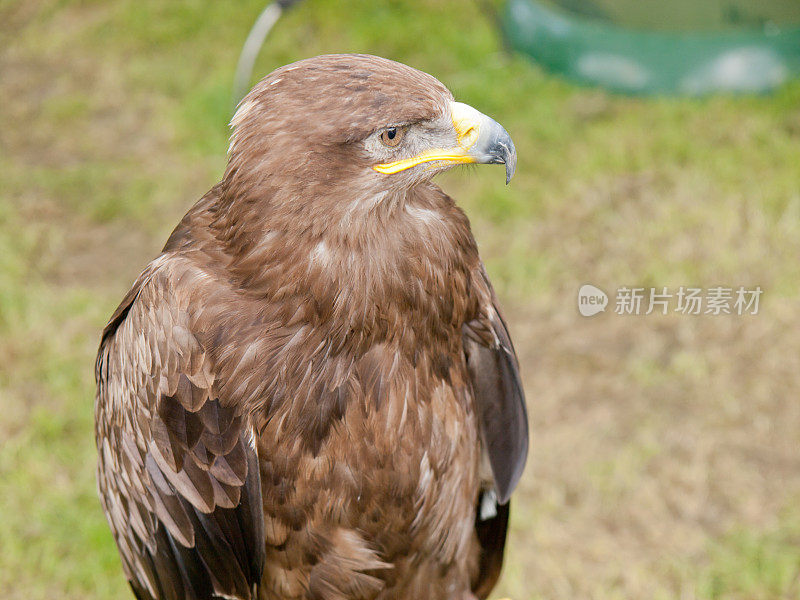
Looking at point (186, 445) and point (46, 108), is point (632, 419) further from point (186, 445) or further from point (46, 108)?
point (46, 108)

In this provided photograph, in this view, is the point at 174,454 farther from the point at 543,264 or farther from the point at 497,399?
the point at 543,264

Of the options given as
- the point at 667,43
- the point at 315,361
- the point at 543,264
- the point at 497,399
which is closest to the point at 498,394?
the point at 497,399

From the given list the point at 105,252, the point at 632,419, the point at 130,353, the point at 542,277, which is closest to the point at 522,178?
the point at 542,277

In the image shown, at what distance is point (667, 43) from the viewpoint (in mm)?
6906

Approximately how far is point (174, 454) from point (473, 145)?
1.13 metres

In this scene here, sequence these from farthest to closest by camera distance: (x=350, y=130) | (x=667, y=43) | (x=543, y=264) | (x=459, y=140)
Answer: (x=667, y=43), (x=543, y=264), (x=459, y=140), (x=350, y=130)

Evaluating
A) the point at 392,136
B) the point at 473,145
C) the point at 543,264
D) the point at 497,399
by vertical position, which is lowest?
the point at 543,264

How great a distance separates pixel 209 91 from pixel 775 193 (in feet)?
14.0

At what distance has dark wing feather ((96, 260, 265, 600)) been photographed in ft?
7.95

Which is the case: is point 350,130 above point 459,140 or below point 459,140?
above

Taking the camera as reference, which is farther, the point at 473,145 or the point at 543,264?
the point at 543,264

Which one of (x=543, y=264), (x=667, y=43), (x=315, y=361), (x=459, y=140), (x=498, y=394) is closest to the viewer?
(x=459, y=140)

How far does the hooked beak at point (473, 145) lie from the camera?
2324 millimetres

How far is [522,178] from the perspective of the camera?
6535 millimetres
